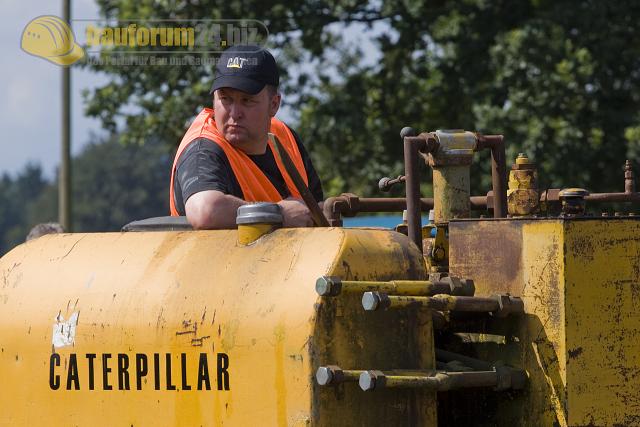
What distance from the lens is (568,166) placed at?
52.6ft

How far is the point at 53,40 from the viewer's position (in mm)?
16125

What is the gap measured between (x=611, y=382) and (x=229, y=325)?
3.28 feet

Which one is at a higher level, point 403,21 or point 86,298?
point 403,21

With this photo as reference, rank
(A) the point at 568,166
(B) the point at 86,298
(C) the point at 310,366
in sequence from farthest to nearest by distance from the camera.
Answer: (A) the point at 568,166
(B) the point at 86,298
(C) the point at 310,366

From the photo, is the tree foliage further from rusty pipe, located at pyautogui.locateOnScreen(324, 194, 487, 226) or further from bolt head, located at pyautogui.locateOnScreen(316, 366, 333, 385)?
bolt head, located at pyautogui.locateOnScreen(316, 366, 333, 385)

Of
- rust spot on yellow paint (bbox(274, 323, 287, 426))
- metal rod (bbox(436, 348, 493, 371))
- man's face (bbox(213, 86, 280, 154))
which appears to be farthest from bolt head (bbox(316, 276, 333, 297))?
man's face (bbox(213, 86, 280, 154))

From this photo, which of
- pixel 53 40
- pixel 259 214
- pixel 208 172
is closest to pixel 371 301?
pixel 259 214

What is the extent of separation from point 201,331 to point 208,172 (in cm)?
69

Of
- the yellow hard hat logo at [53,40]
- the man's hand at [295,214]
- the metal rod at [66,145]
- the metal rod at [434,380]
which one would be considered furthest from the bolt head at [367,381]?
the metal rod at [66,145]

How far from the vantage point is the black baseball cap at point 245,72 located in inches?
178

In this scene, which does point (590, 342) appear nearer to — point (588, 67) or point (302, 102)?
point (588, 67)

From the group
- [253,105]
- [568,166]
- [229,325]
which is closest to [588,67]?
[568,166]

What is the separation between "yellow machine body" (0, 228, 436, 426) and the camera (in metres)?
3.46
